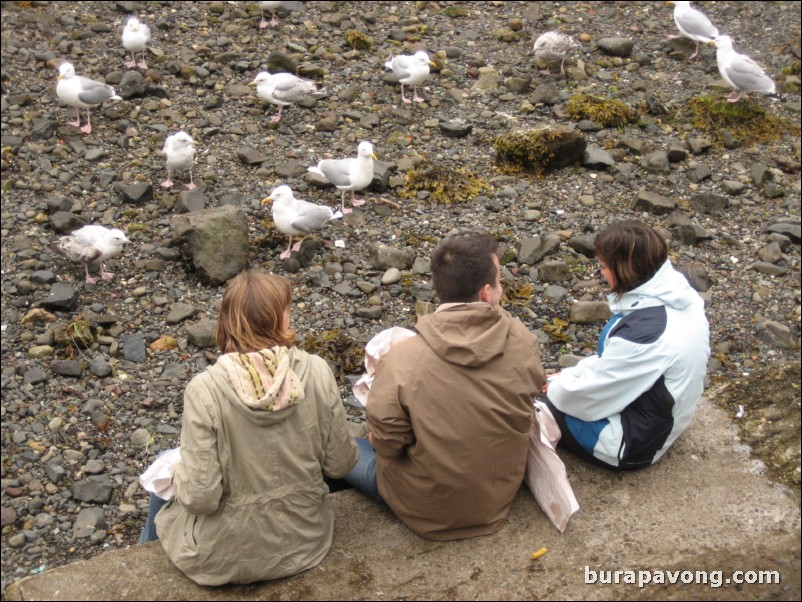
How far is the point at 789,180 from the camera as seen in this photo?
891cm

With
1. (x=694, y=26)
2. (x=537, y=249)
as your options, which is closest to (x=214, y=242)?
(x=537, y=249)

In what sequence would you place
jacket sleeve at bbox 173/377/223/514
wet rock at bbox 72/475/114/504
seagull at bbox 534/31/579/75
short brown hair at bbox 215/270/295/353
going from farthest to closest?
seagull at bbox 534/31/579/75 → wet rock at bbox 72/475/114/504 → short brown hair at bbox 215/270/295/353 → jacket sleeve at bbox 173/377/223/514

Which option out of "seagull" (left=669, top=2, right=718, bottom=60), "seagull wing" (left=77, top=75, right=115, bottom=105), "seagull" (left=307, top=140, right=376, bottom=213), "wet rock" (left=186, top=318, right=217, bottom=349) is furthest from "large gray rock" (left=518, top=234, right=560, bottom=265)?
"seagull wing" (left=77, top=75, right=115, bottom=105)

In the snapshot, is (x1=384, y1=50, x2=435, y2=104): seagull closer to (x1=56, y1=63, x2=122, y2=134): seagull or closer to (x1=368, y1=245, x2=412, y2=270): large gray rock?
(x1=368, y1=245, x2=412, y2=270): large gray rock

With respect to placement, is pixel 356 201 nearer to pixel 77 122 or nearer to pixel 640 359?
pixel 77 122

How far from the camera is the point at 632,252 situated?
4.46 meters

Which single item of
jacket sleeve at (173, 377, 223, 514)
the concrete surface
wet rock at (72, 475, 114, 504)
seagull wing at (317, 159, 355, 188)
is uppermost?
jacket sleeve at (173, 377, 223, 514)

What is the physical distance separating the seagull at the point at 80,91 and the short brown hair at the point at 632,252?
674 centimetres

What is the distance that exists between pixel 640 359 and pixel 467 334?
97 centimetres

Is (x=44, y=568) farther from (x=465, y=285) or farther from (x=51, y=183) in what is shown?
(x=51, y=183)

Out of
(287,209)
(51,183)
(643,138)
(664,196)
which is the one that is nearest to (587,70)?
(643,138)

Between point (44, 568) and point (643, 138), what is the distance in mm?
7128

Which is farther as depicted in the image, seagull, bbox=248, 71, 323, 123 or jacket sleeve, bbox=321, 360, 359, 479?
seagull, bbox=248, 71, 323, 123

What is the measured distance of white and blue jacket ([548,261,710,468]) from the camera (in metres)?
4.39
